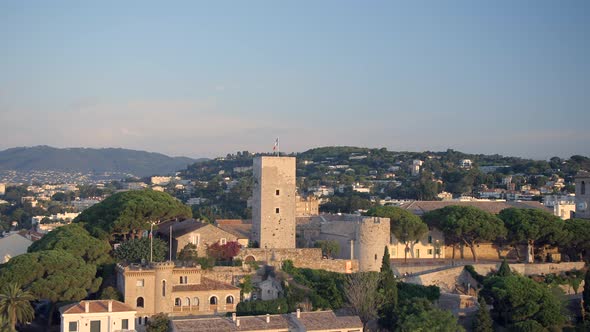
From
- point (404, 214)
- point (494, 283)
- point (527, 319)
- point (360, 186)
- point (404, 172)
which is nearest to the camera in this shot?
point (527, 319)

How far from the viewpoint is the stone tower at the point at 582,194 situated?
167 feet

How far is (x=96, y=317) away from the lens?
27594 mm

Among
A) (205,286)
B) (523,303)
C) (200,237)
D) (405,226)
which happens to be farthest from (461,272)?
(205,286)

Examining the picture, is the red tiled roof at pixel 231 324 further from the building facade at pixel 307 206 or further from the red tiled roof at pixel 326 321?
the building facade at pixel 307 206

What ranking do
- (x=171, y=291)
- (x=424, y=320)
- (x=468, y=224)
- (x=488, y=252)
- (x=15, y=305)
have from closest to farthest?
1. (x=15, y=305)
2. (x=424, y=320)
3. (x=171, y=291)
4. (x=468, y=224)
5. (x=488, y=252)

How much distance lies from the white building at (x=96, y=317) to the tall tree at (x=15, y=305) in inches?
53.9

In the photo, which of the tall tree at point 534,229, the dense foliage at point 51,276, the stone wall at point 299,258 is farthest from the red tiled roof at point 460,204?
the dense foliage at point 51,276

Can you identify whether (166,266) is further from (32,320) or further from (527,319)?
(527,319)

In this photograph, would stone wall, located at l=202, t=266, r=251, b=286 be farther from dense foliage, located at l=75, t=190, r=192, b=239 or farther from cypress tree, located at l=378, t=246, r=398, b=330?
cypress tree, located at l=378, t=246, r=398, b=330

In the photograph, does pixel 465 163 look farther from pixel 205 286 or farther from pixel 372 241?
pixel 205 286

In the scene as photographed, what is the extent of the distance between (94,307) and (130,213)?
28.7ft

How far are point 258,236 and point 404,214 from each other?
9211 mm

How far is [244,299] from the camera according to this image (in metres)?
32.4

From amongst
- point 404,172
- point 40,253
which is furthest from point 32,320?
point 404,172
